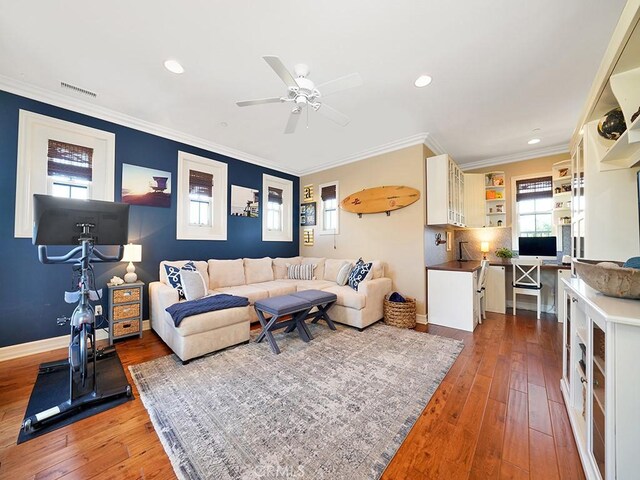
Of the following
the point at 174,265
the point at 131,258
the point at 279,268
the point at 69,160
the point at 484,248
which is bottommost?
the point at 279,268

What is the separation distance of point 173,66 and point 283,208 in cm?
332

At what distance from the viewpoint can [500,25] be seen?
185 centimetres

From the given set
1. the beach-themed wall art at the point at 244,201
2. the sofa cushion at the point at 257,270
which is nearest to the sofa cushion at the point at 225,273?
the sofa cushion at the point at 257,270

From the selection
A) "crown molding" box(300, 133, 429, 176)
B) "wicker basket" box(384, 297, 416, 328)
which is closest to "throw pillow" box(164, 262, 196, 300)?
"wicker basket" box(384, 297, 416, 328)

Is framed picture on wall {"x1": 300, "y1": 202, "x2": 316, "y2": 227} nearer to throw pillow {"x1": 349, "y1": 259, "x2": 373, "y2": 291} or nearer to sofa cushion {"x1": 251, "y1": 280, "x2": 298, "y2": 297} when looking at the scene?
sofa cushion {"x1": 251, "y1": 280, "x2": 298, "y2": 297}

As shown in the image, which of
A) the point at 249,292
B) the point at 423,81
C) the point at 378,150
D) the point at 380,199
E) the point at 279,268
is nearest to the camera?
the point at 423,81

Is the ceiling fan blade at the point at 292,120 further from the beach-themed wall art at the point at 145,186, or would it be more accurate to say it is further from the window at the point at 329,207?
the window at the point at 329,207

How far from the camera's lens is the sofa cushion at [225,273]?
3797 mm

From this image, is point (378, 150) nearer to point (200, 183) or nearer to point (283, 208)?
point (283, 208)

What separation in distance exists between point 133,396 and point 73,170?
273 centimetres

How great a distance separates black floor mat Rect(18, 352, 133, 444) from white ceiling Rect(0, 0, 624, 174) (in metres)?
2.88

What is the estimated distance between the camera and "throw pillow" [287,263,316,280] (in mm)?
4613

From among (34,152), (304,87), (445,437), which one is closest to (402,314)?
(445,437)

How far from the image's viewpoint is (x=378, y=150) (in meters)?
4.27
